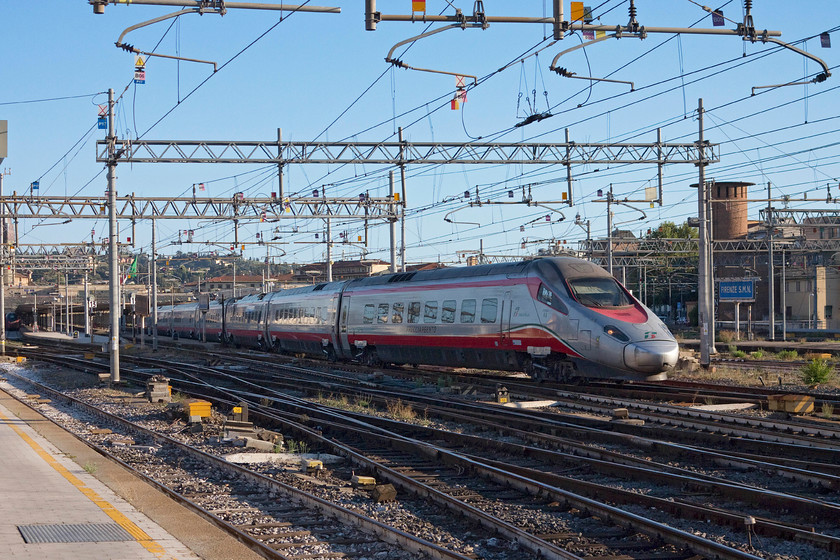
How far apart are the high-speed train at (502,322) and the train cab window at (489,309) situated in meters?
0.03

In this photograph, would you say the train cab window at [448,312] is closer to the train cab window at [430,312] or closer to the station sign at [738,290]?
the train cab window at [430,312]

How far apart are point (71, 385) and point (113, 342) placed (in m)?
4.03

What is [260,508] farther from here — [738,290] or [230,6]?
[738,290]

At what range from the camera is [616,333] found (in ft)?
62.1

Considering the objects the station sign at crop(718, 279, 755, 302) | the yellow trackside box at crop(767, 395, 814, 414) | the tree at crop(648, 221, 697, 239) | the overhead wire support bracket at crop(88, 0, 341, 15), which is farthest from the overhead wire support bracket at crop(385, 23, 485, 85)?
the tree at crop(648, 221, 697, 239)

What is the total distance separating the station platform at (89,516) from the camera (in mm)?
7297

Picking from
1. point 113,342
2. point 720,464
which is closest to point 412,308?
point 113,342

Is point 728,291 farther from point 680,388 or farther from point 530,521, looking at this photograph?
point 530,521

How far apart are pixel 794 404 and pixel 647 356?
3563 millimetres

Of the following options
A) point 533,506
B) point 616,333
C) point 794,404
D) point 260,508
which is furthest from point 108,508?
point 616,333

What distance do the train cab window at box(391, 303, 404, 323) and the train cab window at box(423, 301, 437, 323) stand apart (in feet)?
5.00

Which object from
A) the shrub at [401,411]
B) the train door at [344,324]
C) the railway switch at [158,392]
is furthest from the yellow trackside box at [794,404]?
the train door at [344,324]

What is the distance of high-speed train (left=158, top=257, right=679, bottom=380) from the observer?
755 inches

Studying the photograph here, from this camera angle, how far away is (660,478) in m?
10.1
